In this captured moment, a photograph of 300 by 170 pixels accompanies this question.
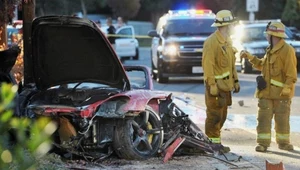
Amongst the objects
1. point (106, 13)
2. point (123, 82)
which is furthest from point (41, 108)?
point (106, 13)

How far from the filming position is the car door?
29172 millimetres

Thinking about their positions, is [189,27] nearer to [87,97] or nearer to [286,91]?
[286,91]

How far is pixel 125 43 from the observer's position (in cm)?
2945

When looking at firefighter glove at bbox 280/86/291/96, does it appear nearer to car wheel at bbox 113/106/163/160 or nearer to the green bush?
car wheel at bbox 113/106/163/160

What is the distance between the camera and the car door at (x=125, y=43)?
95.7 ft

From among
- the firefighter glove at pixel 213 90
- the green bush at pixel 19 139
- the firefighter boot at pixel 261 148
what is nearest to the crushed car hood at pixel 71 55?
the firefighter glove at pixel 213 90

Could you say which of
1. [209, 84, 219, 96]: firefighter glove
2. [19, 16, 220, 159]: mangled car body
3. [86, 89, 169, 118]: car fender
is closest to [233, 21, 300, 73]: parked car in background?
[209, 84, 219, 96]: firefighter glove

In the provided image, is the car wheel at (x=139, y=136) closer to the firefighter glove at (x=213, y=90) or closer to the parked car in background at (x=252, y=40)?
the firefighter glove at (x=213, y=90)

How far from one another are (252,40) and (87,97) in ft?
53.5

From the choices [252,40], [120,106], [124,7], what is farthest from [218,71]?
[124,7]

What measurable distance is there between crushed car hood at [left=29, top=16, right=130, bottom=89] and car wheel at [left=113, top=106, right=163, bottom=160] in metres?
0.69

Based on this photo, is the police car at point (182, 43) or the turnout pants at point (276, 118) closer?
the turnout pants at point (276, 118)

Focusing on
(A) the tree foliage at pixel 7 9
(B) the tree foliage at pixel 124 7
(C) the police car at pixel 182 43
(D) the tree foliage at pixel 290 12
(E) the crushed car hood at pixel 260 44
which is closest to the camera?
(A) the tree foliage at pixel 7 9

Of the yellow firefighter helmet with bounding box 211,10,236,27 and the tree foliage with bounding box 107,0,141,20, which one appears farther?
the tree foliage with bounding box 107,0,141,20
